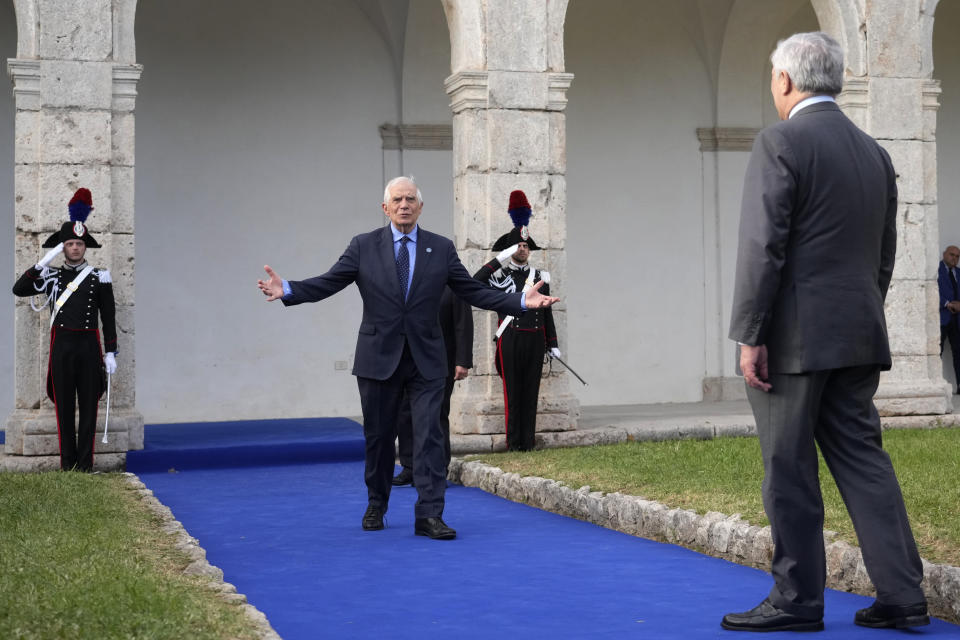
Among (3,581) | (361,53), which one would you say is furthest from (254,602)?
(361,53)

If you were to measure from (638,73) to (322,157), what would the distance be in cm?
367

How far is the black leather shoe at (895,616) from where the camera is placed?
3.97m

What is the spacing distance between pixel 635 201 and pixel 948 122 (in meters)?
3.82

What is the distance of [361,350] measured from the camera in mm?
6438

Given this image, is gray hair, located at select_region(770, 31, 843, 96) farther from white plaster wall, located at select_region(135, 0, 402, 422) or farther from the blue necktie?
white plaster wall, located at select_region(135, 0, 402, 422)

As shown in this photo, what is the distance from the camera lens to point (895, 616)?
3.99 metres

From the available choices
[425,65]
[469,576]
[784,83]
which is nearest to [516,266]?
[425,65]

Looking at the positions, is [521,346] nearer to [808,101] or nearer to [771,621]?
[808,101]

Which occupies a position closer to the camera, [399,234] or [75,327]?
[399,234]

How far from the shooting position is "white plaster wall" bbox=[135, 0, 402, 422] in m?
12.8

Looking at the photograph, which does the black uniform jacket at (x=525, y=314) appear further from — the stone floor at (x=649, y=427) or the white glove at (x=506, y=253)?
the stone floor at (x=649, y=427)

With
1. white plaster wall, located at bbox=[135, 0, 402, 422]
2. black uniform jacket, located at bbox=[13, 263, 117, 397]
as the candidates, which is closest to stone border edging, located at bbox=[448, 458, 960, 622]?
black uniform jacket, located at bbox=[13, 263, 117, 397]

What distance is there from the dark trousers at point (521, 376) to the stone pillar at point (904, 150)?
3301 millimetres

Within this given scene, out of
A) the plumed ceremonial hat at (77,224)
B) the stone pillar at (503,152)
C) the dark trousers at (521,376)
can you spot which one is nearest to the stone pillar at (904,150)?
the stone pillar at (503,152)
